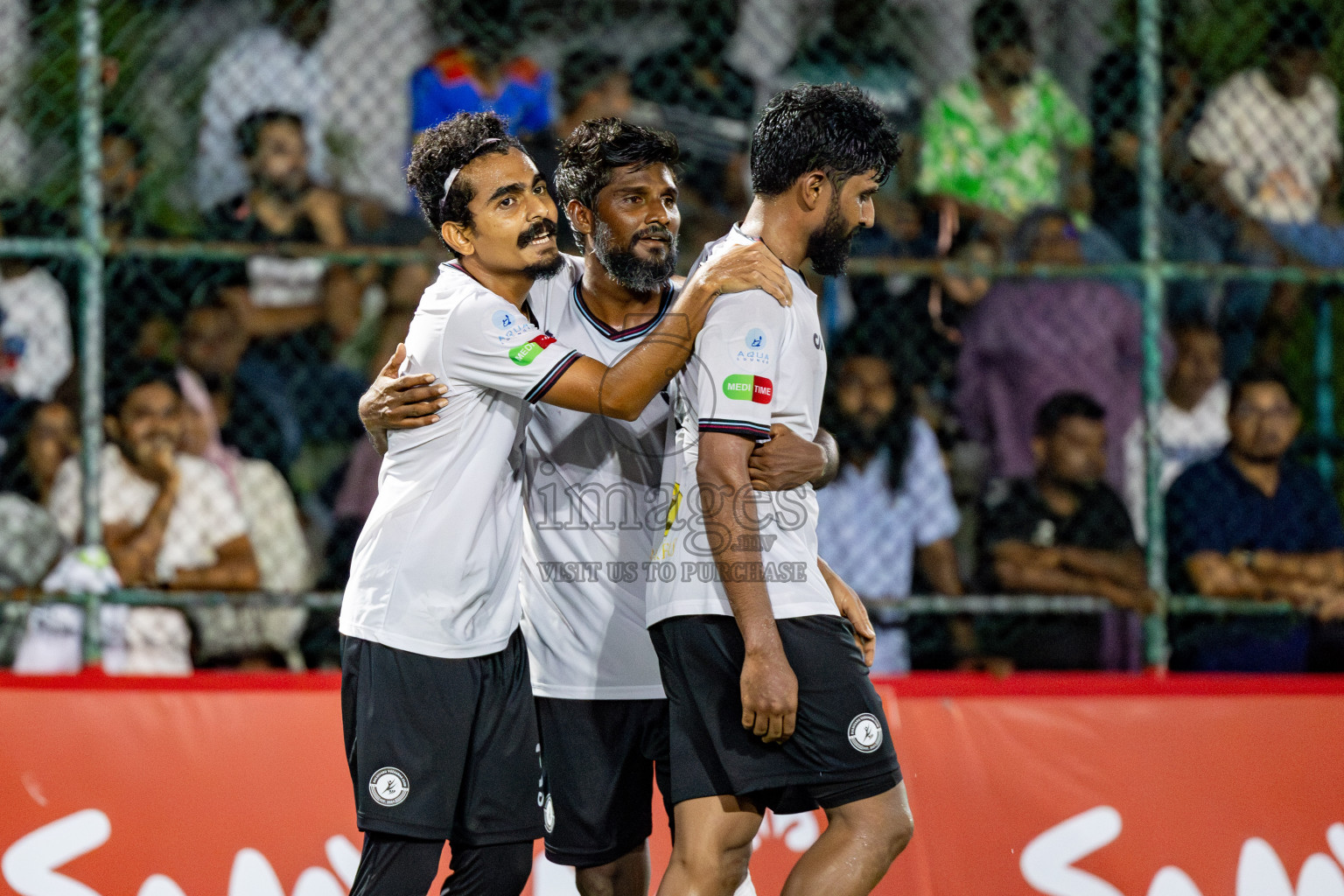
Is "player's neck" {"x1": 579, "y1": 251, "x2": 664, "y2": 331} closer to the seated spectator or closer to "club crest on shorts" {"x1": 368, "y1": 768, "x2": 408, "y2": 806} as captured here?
"club crest on shorts" {"x1": 368, "y1": 768, "x2": 408, "y2": 806}

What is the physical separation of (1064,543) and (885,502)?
2.13 ft

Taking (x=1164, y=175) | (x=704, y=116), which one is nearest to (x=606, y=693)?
(x=704, y=116)

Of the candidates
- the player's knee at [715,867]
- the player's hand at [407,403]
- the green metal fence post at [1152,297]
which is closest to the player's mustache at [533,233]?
the player's hand at [407,403]

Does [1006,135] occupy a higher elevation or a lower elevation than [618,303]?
higher

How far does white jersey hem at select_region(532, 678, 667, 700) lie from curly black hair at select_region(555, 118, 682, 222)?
1.13 metres

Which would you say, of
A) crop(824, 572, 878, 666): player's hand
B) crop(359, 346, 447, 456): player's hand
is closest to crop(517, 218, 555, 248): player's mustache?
crop(359, 346, 447, 456): player's hand

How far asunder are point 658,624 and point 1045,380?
292cm

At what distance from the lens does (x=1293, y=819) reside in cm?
366

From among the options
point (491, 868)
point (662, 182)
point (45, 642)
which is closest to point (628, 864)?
point (491, 868)

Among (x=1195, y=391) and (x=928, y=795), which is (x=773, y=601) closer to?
(x=928, y=795)

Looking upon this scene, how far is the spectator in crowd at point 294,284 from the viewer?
5.38 metres

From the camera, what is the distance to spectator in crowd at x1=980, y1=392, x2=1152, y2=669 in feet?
15.9

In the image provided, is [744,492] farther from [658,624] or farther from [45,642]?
[45,642]

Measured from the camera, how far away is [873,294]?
→ 17.4 ft
